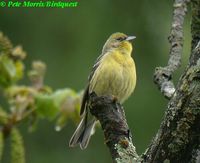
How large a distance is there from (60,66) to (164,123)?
178 inches

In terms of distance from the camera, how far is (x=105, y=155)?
714 cm

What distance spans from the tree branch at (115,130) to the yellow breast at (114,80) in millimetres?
2616

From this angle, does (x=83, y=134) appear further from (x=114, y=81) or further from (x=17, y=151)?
(x=17, y=151)

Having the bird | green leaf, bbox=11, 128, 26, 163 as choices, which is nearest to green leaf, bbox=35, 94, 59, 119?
green leaf, bbox=11, 128, 26, 163

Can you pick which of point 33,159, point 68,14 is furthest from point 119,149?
point 68,14

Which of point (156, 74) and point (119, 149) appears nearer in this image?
point (119, 149)

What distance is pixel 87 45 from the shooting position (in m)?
7.09

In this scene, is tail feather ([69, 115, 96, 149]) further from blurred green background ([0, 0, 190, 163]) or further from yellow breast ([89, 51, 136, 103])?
blurred green background ([0, 0, 190, 163])

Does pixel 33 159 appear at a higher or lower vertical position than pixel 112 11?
lower

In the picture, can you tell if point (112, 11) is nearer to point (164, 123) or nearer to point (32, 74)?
point (32, 74)

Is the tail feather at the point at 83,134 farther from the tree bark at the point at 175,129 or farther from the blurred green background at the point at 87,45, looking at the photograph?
the tree bark at the point at 175,129

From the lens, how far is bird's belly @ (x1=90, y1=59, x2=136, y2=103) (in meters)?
5.74

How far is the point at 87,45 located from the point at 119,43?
2.41 feet

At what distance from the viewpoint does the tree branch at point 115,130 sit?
2.85 metres
